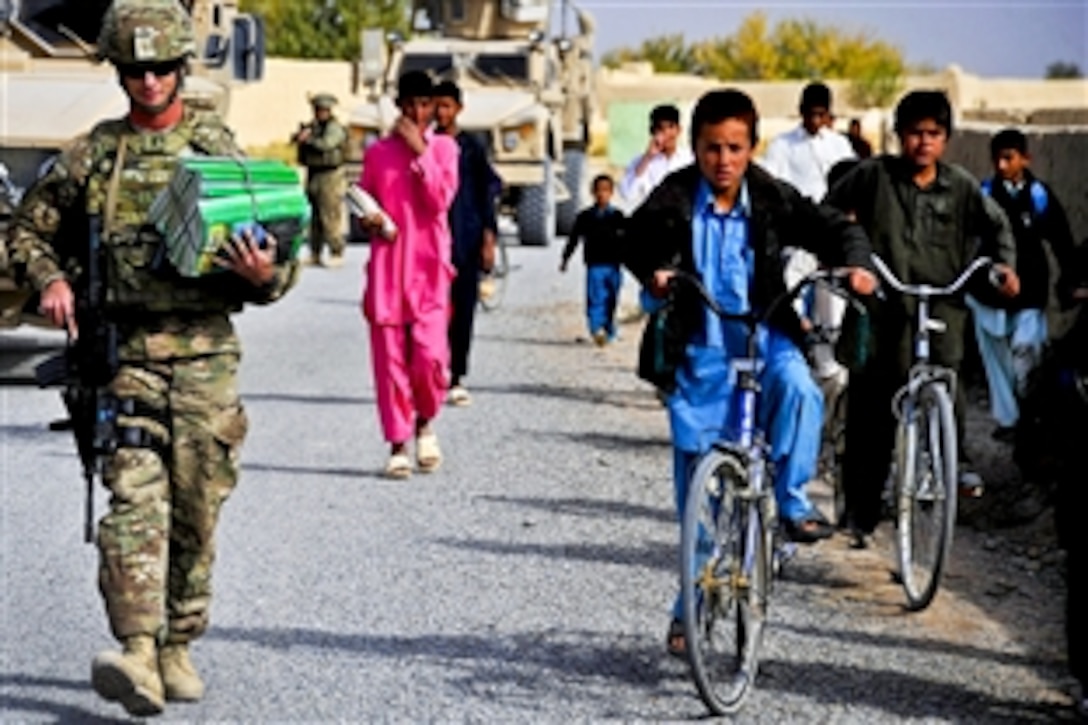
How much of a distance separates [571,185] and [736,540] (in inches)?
931

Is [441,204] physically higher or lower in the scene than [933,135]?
lower

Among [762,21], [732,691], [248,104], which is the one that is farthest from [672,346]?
[762,21]

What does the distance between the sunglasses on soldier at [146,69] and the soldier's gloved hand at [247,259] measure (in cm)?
49

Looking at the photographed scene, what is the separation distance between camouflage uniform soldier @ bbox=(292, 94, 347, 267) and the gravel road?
12.0m

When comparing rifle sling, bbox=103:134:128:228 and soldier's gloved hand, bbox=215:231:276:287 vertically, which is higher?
rifle sling, bbox=103:134:128:228

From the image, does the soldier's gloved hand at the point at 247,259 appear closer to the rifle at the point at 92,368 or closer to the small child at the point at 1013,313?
the rifle at the point at 92,368

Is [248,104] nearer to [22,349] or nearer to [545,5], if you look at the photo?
[545,5]

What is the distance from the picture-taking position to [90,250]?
5.88 meters

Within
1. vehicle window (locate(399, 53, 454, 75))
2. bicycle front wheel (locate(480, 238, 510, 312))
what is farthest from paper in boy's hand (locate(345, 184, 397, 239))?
vehicle window (locate(399, 53, 454, 75))

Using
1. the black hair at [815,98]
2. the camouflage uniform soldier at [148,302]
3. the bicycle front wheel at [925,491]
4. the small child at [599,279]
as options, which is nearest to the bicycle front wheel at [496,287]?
the small child at [599,279]

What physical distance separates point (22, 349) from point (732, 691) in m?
9.79

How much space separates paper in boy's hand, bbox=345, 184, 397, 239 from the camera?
9.66 m

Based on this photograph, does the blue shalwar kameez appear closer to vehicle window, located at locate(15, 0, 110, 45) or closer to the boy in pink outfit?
the boy in pink outfit

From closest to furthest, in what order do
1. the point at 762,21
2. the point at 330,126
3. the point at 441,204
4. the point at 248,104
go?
the point at 441,204, the point at 330,126, the point at 248,104, the point at 762,21
